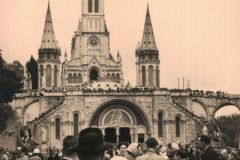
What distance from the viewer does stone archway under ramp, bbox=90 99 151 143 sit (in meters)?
80.5

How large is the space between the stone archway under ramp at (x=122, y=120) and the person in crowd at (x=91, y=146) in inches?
2801

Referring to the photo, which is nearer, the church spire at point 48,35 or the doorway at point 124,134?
the doorway at point 124,134

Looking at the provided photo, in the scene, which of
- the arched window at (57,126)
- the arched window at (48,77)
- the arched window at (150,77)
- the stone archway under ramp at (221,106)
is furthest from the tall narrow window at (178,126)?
the arched window at (48,77)

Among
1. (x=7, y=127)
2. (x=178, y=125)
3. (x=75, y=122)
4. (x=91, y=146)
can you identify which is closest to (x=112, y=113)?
(x=75, y=122)

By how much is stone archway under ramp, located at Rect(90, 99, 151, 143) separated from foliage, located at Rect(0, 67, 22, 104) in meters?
9.06

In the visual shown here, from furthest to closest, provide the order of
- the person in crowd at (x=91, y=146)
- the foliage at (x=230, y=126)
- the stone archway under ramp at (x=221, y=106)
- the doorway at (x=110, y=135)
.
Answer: the foliage at (x=230, y=126), the stone archway under ramp at (x=221, y=106), the doorway at (x=110, y=135), the person in crowd at (x=91, y=146)

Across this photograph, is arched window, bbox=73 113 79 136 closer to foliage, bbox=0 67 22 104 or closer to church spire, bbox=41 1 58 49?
foliage, bbox=0 67 22 104

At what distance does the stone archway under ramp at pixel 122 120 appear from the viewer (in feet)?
264

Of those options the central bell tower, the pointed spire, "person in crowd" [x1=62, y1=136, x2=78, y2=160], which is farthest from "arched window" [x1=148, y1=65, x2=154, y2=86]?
"person in crowd" [x1=62, y1=136, x2=78, y2=160]

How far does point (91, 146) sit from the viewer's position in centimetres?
889

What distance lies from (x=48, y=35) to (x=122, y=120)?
2361 cm

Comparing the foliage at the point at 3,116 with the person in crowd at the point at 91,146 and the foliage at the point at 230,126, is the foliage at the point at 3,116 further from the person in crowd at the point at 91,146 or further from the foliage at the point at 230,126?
the person in crowd at the point at 91,146

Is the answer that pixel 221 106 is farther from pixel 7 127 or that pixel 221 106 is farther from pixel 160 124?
pixel 7 127

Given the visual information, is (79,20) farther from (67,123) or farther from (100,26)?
(67,123)
